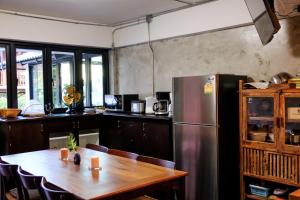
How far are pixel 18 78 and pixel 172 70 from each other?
2.60 metres

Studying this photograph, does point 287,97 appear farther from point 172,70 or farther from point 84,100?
point 84,100

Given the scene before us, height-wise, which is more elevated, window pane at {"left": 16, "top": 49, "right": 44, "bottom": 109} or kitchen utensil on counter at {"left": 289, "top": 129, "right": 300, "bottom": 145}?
window pane at {"left": 16, "top": 49, "right": 44, "bottom": 109}

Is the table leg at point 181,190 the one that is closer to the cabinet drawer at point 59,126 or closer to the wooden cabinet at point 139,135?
the wooden cabinet at point 139,135

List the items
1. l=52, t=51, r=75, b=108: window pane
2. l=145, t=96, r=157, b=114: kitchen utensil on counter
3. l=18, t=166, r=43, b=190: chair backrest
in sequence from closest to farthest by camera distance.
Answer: l=18, t=166, r=43, b=190: chair backrest < l=145, t=96, r=157, b=114: kitchen utensil on counter < l=52, t=51, r=75, b=108: window pane

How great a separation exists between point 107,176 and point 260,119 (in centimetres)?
196

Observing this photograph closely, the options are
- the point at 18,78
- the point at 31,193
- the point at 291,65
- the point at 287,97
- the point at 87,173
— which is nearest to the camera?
the point at 87,173

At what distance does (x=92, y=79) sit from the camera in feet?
20.7

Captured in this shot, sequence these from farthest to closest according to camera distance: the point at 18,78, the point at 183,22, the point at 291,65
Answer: the point at 18,78 < the point at 183,22 < the point at 291,65

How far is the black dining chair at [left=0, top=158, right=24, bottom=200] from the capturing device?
109 inches

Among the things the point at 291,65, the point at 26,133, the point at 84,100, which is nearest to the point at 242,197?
the point at 291,65

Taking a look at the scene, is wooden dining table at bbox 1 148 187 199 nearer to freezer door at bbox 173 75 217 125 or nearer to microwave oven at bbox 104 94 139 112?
freezer door at bbox 173 75 217 125

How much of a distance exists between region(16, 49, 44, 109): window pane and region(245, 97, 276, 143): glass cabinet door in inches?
138

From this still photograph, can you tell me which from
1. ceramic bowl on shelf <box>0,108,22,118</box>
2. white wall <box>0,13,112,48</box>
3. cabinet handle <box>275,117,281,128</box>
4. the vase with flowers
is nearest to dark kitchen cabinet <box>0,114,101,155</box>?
ceramic bowl on shelf <box>0,108,22,118</box>

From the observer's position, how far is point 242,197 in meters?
3.74
